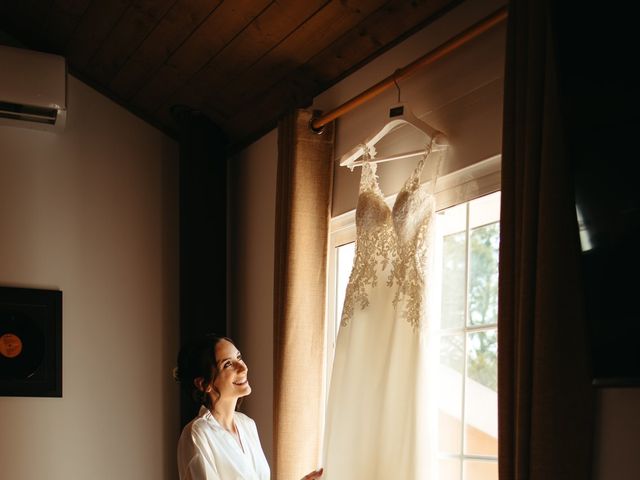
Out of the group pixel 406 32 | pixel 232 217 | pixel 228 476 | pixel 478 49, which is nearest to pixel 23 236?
pixel 232 217

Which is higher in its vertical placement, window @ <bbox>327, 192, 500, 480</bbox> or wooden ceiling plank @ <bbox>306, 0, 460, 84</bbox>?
wooden ceiling plank @ <bbox>306, 0, 460, 84</bbox>

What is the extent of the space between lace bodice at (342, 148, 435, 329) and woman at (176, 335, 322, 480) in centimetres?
44

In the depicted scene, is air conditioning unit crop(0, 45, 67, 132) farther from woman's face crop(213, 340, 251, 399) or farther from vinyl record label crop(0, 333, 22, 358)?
woman's face crop(213, 340, 251, 399)

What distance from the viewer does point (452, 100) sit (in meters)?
2.54

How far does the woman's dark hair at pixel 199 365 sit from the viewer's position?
2.77 m

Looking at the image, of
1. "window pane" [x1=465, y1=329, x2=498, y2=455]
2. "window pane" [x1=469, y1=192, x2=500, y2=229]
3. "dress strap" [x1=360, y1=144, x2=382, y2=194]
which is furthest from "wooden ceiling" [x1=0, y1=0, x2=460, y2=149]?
"window pane" [x1=465, y1=329, x2=498, y2=455]

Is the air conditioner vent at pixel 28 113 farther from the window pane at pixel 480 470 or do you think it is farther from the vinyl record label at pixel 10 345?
the window pane at pixel 480 470

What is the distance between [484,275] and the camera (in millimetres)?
2527

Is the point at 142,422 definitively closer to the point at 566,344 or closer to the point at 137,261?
the point at 137,261

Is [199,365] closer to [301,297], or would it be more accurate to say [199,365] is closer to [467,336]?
[301,297]

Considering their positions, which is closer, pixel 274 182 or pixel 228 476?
pixel 228 476

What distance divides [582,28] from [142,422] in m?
→ 2.95

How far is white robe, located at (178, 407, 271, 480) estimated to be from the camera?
8.38 feet

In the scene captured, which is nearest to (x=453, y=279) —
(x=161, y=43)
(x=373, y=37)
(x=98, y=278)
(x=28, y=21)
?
(x=373, y=37)
